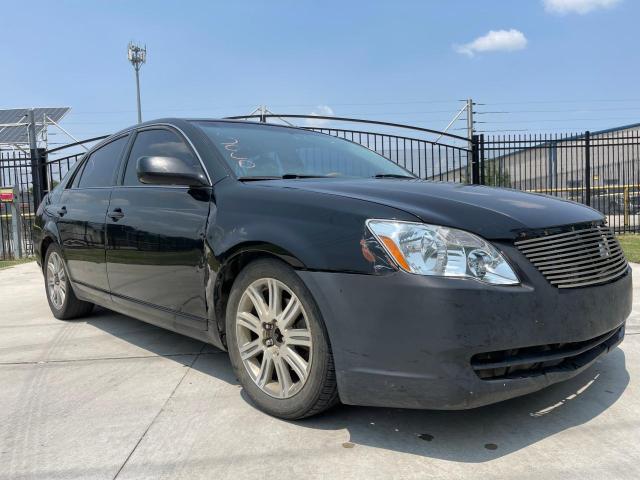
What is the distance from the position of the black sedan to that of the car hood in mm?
10

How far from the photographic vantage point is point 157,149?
11.9ft

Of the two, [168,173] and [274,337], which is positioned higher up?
[168,173]

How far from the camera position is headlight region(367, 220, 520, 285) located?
6.91 feet

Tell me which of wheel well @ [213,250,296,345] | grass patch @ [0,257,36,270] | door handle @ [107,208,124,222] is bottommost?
grass patch @ [0,257,36,270]

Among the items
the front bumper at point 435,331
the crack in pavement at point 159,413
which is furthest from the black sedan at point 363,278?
the crack in pavement at point 159,413

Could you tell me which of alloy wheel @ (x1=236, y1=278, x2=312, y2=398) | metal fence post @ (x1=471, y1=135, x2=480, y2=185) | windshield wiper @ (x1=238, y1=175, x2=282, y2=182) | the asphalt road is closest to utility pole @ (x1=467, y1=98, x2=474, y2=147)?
metal fence post @ (x1=471, y1=135, x2=480, y2=185)

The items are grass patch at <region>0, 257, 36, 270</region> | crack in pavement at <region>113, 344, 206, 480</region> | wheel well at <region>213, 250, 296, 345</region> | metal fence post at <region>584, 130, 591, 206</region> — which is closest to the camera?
crack in pavement at <region>113, 344, 206, 480</region>

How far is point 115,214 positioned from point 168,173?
3.17 ft

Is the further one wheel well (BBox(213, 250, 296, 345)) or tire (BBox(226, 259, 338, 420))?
wheel well (BBox(213, 250, 296, 345))

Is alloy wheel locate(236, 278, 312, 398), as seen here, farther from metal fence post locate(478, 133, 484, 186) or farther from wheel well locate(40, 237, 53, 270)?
metal fence post locate(478, 133, 484, 186)

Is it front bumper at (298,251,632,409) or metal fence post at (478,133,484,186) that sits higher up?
metal fence post at (478,133,484,186)

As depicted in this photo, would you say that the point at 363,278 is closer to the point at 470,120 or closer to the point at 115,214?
the point at 115,214

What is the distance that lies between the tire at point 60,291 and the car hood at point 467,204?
2.77 meters

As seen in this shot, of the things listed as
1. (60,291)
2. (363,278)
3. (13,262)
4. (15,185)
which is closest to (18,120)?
(15,185)
